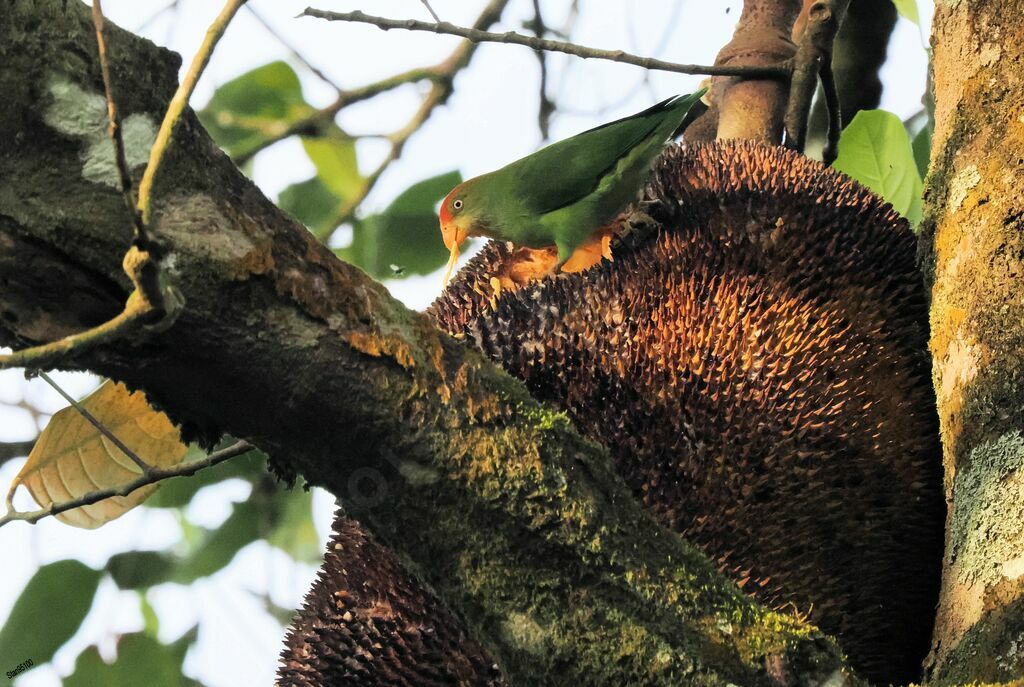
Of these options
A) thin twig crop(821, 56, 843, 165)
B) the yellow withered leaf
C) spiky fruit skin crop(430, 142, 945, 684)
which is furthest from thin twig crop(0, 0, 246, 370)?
thin twig crop(821, 56, 843, 165)

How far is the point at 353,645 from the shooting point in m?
1.19

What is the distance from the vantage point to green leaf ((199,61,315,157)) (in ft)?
7.63

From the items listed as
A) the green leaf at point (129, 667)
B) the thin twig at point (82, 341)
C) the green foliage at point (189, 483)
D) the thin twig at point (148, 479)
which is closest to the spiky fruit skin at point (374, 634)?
the thin twig at point (148, 479)

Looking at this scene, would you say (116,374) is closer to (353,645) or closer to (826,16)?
(353,645)

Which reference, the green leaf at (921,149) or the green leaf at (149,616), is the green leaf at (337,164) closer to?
the green leaf at (149,616)

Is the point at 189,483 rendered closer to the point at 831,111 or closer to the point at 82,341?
the point at 831,111

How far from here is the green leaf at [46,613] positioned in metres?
1.84

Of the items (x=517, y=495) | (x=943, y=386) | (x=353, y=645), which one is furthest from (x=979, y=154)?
(x=353, y=645)

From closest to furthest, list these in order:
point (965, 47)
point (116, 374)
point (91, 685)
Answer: point (116, 374) → point (965, 47) → point (91, 685)

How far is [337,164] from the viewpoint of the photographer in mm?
2447

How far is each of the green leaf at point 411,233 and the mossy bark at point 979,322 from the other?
3.73ft

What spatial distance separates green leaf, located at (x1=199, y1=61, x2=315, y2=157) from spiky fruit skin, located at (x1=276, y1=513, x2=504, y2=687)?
1299 mm

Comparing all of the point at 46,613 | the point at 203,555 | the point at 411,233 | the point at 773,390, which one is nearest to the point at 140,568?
the point at 203,555

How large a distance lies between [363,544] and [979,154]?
783mm
